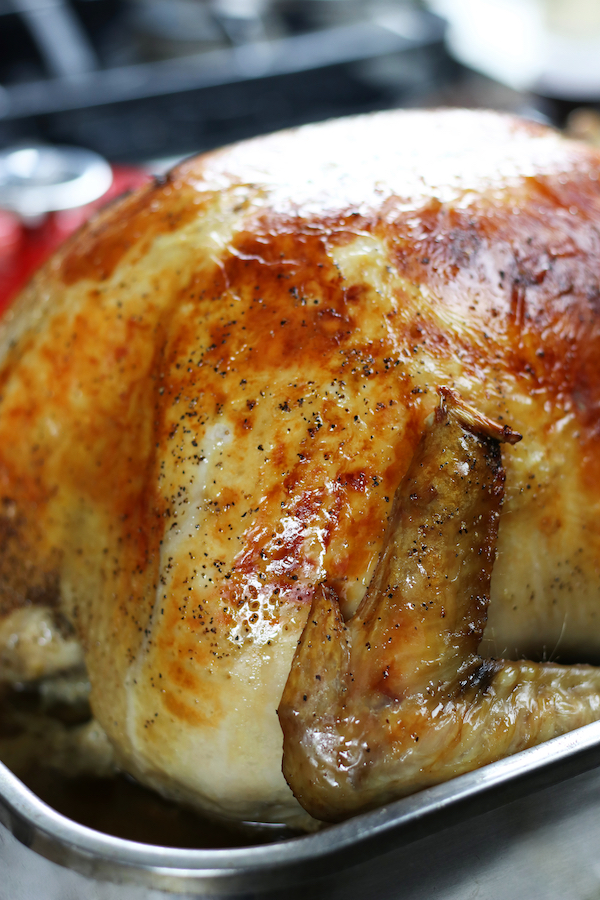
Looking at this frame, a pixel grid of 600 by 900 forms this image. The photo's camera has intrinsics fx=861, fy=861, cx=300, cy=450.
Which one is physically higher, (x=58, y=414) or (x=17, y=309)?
(x=17, y=309)

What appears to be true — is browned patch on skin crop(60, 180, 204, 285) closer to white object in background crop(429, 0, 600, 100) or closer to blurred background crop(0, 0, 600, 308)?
blurred background crop(0, 0, 600, 308)

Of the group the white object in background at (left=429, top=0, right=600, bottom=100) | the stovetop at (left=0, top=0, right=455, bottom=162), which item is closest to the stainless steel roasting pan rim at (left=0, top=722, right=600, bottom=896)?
the white object in background at (left=429, top=0, right=600, bottom=100)

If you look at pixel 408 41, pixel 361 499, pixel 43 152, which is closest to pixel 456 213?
pixel 361 499

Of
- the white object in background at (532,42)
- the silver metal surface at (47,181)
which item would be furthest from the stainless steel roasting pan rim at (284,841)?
the white object in background at (532,42)

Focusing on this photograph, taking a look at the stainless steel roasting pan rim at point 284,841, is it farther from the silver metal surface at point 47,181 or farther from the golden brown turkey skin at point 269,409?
the silver metal surface at point 47,181

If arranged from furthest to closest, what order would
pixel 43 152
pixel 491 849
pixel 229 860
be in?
pixel 43 152 < pixel 491 849 < pixel 229 860

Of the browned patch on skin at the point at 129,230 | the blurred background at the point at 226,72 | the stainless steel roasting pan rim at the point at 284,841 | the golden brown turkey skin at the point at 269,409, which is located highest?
the blurred background at the point at 226,72

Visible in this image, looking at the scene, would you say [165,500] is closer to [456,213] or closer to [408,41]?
[456,213]
